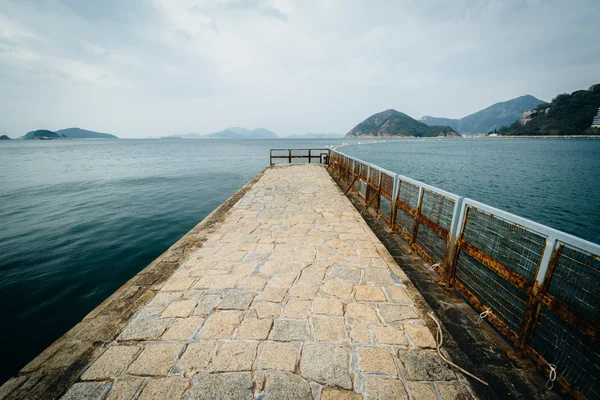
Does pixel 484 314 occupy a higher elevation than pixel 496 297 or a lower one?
higher

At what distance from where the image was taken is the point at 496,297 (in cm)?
634

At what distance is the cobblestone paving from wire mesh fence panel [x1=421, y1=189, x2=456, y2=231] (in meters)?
1.11

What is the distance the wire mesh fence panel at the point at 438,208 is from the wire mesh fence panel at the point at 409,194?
0.22 metres

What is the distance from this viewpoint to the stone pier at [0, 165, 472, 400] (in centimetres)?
232

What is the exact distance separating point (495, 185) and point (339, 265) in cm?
2398

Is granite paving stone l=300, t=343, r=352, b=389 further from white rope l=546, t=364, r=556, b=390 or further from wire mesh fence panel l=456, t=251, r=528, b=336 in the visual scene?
white rope l=546, t=364, r=556, b=390

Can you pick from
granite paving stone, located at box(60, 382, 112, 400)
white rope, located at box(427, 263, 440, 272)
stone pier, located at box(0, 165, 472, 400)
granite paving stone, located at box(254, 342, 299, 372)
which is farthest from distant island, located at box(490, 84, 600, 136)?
granite paving stone, located at box(60, 382, 112, 400)

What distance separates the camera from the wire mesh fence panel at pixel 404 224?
553 centimetres

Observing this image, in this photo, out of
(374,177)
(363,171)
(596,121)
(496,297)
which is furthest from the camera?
(596,121)

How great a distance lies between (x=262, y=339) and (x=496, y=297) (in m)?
6.73

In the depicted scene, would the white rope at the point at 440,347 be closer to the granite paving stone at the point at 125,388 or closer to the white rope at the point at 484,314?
the white rope at the point at 484,314

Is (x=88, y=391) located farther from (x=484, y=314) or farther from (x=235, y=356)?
(x=484, y=314)

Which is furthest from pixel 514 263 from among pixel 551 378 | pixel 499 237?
pixel 551 378

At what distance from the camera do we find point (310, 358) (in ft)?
8.53
